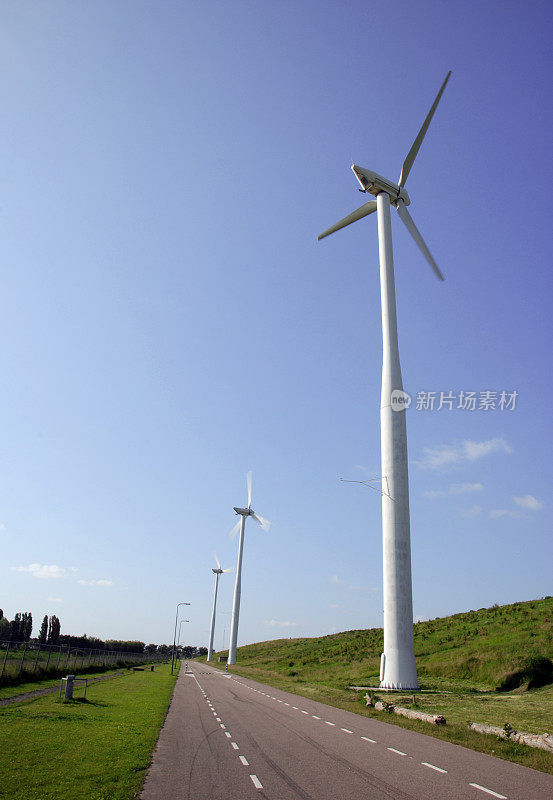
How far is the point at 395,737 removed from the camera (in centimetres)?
1884

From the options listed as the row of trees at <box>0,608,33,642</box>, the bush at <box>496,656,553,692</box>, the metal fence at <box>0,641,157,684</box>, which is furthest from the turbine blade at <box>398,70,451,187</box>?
the row of trees at <box>0,608,33,642</box>

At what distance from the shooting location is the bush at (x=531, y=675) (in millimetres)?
32250

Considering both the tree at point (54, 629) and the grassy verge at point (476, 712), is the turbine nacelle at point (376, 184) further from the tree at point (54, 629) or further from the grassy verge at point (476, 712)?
the tree at point (54, 629)

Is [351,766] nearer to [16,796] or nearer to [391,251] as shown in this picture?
[16,796]

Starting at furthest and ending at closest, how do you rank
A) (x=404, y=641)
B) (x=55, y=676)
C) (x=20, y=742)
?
(x=55, y=676)
(x=404, y=641)
(x=20, y=742)

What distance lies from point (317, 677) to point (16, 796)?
5210cm

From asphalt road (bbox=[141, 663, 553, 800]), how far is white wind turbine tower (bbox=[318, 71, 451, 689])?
11150mm

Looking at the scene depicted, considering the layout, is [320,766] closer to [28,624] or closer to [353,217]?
[353,217]

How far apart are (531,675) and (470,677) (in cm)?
792

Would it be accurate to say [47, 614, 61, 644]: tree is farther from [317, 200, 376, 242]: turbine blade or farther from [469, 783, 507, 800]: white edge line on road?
[469, 783, 507, 800]: white edge line on road

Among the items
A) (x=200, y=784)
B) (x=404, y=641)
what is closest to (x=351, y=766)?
(x=200, y=784)

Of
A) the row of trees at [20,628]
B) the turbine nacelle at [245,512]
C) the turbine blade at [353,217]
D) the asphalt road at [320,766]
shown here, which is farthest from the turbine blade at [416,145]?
the row of trees at [20,628]

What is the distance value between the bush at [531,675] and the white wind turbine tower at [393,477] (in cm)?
667

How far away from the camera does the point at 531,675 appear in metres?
33.0
